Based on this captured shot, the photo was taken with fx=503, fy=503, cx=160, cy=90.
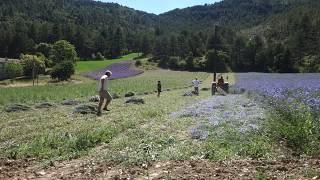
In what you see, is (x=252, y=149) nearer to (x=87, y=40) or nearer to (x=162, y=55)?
(x=162, y=55)

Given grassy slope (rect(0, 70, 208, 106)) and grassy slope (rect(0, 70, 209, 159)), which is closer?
grassy slope (rect(0, 70, 209, 159))

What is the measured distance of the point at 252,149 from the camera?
11.7 m

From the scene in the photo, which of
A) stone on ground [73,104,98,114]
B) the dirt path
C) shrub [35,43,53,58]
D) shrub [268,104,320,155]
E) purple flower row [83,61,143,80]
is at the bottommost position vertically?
purple flower row [83,61,143,80]

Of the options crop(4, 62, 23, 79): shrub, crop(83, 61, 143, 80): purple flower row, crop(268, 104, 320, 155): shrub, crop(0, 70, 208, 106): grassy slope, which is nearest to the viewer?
crop(268, 104, 320, 155): shrub

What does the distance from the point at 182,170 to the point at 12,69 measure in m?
98.0

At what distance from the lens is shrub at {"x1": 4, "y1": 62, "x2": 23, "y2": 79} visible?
102963mm

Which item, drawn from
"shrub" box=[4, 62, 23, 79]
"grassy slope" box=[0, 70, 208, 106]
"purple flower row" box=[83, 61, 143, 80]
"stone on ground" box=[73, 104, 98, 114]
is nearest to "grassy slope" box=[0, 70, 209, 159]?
"stone on ground" box=[73, 104, 98, 114]

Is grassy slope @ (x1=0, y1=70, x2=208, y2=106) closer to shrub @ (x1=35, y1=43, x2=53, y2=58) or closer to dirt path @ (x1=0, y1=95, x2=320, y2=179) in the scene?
dirt path @ (x1=0, y1=95, x2=320, y2=179)

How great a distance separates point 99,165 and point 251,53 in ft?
381

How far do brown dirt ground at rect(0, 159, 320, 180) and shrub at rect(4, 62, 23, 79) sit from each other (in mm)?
95295

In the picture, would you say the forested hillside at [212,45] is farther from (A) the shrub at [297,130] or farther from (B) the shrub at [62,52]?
(A) the shrub at [297,130]

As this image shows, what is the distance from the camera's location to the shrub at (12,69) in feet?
338

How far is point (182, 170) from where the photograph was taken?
1009 cm

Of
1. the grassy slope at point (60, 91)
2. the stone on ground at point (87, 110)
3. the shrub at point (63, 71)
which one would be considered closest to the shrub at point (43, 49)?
the shrub at point (63, 71)
